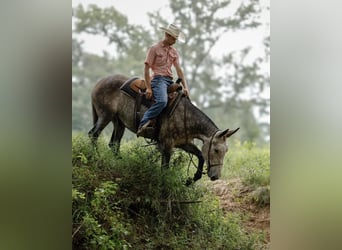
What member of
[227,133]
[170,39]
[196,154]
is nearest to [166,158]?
[196,154]

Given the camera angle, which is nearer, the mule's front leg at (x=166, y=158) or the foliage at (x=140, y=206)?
the foliage at (x=140, y=206)

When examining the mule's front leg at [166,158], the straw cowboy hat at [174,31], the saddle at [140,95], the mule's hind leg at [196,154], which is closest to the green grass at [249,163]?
the mule's hind leg at [196,154]

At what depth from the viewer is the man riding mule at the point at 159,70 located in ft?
11.4

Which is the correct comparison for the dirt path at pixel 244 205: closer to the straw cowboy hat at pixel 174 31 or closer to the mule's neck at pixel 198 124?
the mule's neck at pixel 198 124

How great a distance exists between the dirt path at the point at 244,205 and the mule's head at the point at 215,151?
0.24ft

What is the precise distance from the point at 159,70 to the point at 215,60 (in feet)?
1.32

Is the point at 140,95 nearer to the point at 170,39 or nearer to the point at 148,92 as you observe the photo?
the point at 148,92

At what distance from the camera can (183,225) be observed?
3.50 meters

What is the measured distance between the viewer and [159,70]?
3500mm

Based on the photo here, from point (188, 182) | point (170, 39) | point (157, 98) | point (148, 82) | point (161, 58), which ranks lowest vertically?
point (188, 182)

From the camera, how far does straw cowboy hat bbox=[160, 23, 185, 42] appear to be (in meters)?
3.47
